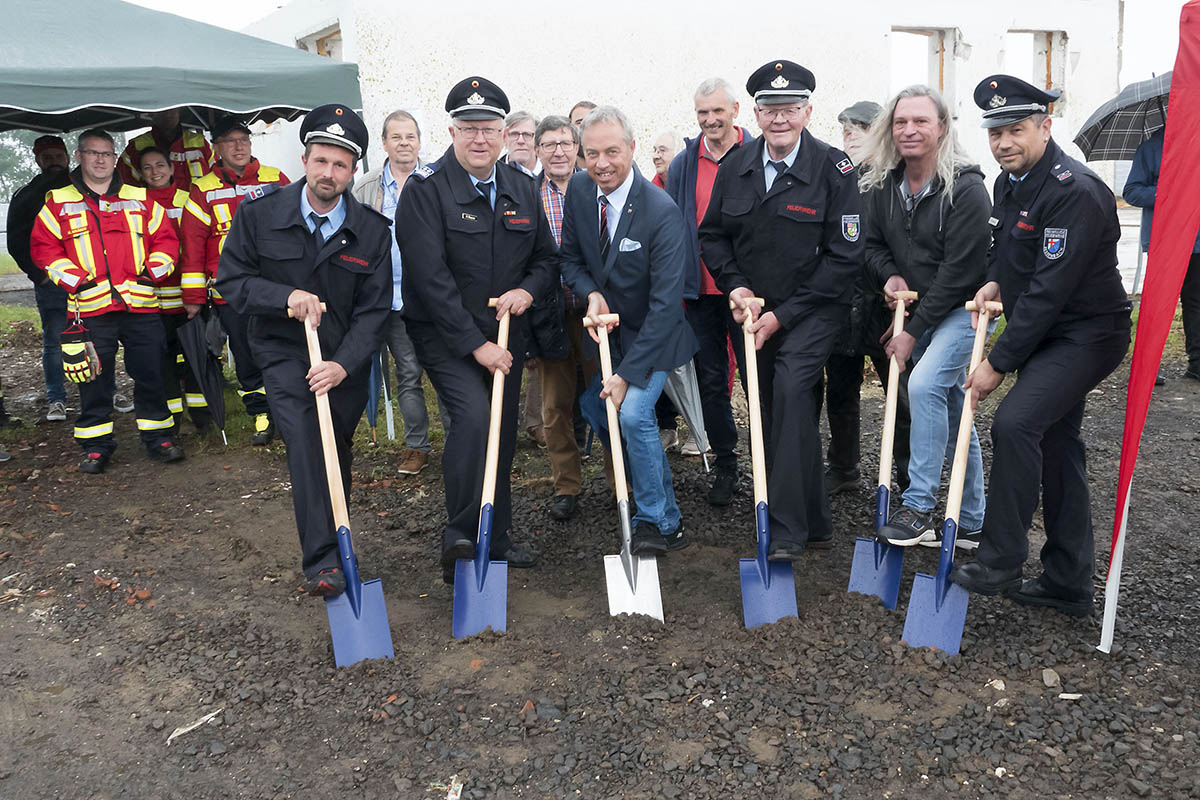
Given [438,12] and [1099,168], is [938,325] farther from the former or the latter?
[1099,168]

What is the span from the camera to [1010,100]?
3.38 meters

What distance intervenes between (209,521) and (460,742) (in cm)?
276

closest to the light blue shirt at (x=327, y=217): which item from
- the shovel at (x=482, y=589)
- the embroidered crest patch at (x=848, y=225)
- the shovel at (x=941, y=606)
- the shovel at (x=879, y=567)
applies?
the shovel at (x=482, y=589)

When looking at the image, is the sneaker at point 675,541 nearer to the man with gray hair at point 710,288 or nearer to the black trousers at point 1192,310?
the man with gray hair at point 710,288

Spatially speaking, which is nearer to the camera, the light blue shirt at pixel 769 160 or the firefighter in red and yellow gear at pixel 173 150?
the light blue shirt at pixel 769 160

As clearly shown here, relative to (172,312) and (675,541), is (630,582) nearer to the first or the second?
(675,541)

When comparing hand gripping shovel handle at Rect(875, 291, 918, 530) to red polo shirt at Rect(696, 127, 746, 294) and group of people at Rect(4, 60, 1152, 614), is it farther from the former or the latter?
red polo shirt at Rect(696, 127, 746, 294)

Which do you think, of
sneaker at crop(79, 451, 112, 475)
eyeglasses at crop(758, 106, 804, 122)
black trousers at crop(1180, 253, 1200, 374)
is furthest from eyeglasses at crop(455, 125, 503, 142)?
black trousers at crop(1180, 253, 1200, 374)

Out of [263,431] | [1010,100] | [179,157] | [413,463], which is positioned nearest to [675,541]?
[413,463]

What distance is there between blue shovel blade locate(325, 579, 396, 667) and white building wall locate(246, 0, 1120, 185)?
7950mm

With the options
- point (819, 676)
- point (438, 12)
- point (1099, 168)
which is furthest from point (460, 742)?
point (1099, 168)

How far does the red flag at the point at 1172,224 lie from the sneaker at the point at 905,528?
0.78 meters

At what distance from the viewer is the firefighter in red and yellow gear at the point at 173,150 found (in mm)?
6531

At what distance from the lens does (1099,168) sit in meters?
16.6
